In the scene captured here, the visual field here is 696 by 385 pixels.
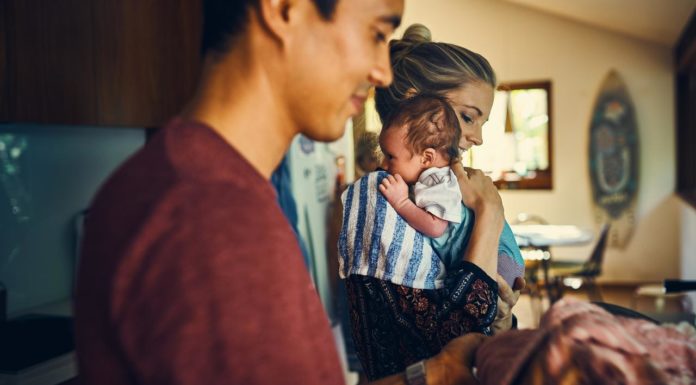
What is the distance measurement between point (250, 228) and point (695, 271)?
16.5 ft

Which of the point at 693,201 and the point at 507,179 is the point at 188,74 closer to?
the point at 507,179

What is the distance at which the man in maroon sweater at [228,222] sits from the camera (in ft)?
1.78

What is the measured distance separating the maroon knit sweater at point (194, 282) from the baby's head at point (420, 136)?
45 centimetres

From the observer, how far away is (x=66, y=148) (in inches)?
97.7

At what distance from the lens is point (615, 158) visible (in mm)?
6758

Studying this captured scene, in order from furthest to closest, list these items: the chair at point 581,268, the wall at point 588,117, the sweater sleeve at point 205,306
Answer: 1. the wall at point 588,117
2. the chair at point 581,268
3. the sweater sleeve at point 205,306

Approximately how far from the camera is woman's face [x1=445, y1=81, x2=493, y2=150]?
100 cm

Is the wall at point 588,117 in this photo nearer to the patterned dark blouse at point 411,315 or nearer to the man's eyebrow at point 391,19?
the patterned dark blouse at point 411,315

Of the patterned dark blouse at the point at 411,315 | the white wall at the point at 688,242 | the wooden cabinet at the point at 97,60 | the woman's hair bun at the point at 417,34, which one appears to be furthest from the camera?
the white wall at the point at 688,242

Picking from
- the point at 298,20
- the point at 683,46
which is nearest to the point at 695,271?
the point at 683,46

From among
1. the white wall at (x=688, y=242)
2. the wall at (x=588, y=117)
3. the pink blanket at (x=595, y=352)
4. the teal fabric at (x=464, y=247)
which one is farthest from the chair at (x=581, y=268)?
the pink blanket at (x=595, y=352)

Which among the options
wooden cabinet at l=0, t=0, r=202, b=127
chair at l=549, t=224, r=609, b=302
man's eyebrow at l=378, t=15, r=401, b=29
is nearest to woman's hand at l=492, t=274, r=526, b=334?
man's eyebrow at l=378, t=15, r=401, b=29

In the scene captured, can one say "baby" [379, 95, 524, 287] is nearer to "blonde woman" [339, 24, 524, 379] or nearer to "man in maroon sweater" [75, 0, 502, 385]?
"blonde woman" [339, 24, 524, 379]

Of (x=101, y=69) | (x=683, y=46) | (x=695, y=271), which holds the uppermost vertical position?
(x=683, y=46)
